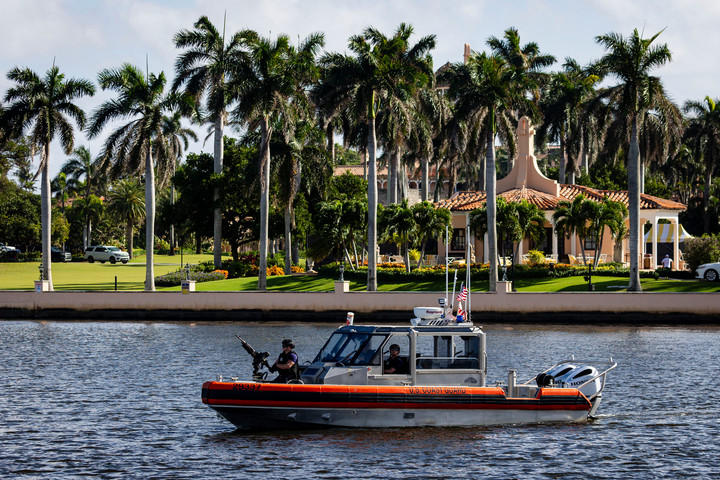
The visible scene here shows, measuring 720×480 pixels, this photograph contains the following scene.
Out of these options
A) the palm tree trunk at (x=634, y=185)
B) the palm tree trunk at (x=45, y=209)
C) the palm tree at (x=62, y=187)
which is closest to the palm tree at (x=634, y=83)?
the palm tree trunk at (x=634, y=185)

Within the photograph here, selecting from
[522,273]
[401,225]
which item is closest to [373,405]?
[522,273]

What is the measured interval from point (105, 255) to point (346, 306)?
157 ft

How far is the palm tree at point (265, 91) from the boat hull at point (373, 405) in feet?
110

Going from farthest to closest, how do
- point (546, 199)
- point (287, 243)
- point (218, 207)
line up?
point (546, 199)
point (218, 207)
point (287, 243)

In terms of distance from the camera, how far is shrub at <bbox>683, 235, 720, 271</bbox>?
188 feet

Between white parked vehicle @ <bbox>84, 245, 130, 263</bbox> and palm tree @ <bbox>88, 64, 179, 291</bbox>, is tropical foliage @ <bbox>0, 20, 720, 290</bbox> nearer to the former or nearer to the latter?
palm tree @ <bbox>88, 64, 179, 291</bbox>

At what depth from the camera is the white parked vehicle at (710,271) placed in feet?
175

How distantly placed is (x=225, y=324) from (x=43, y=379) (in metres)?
18.3

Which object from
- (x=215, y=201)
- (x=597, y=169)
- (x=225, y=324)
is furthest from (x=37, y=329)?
(x=597, y=169)

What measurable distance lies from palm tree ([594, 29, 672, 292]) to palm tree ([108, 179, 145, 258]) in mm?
64652

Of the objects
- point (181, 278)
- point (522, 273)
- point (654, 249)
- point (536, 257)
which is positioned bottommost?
point (181, 278)

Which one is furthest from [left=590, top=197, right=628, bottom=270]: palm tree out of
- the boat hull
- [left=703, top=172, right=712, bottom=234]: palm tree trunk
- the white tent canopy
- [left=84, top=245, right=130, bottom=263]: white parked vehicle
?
[left=84, top=245, right=130, bottom=263]: white parked vehicle

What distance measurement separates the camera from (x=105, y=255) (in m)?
88.7

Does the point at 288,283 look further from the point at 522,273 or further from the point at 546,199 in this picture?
the point at 546,199
